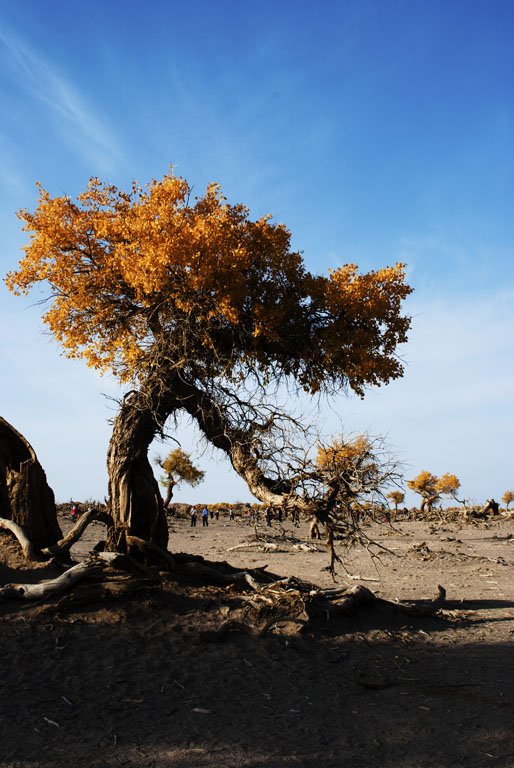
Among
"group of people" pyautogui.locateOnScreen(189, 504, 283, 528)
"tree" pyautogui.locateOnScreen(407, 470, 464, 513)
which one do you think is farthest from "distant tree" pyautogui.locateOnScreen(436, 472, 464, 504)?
"group of people" pyautogui.locateOnScreen(189, 504, 283, 528)

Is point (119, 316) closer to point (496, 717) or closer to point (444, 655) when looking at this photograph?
point (444, 655)

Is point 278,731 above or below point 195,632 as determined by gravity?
below

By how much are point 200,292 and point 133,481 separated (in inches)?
173

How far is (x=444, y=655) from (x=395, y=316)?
8.46 meters

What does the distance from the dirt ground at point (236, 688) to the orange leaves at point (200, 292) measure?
17.3 feet

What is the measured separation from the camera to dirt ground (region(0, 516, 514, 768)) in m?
5.10

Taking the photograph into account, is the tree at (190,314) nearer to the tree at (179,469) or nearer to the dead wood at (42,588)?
the dead wood at (42,588)

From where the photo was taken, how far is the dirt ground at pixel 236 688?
5098mm

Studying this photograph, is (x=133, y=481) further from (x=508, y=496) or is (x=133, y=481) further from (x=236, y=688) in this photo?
(x=508, y=496)

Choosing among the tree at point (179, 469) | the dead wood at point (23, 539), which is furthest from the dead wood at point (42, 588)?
the tree at point (179, 469)

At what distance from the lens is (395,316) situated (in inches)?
556

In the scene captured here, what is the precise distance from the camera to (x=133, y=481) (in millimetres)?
10422

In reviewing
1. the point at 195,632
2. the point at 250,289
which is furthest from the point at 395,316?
the point at 195,632

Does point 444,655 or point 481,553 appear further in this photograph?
point 481,553
